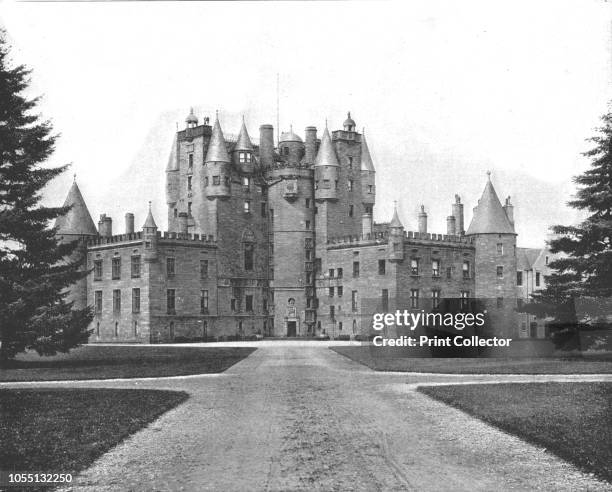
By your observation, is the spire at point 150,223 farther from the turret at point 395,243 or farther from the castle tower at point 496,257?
the castle tower at point 496,257

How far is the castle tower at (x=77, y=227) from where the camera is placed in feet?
225

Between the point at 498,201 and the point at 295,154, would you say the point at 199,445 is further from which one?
the point at 295,154

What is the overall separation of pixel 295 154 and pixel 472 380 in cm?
5529

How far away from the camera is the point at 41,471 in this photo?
10562 mm

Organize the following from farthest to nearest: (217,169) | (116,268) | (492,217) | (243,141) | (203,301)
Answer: (243,141)
(217,169)
(492,217)
(203,301)
(116,268)

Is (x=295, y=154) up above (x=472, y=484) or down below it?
above

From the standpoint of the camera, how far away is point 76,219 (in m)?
69.5

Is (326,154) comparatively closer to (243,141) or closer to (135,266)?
(243,141)

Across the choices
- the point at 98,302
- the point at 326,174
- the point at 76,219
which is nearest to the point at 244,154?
the point at 326,174

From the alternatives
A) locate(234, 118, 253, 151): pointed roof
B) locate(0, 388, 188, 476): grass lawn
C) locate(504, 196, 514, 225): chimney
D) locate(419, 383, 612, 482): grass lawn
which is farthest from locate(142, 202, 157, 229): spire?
locate(419, 383, 612, 482): grass lawn

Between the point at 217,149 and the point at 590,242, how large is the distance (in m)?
44.0

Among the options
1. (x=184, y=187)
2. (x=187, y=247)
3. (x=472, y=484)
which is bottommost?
(x=472, y=484)

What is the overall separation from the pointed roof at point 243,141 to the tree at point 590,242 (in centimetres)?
4387

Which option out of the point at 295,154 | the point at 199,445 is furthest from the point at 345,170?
the point at 199,445
